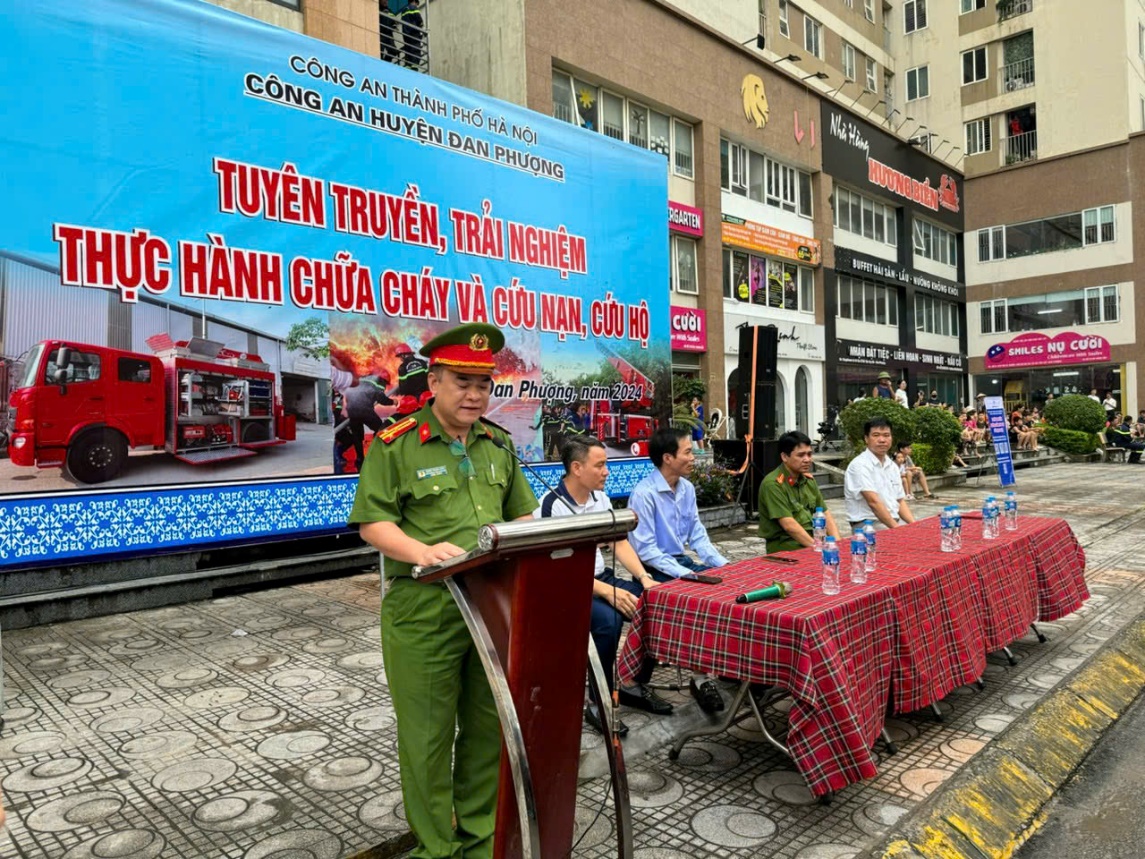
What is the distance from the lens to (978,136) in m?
33.6

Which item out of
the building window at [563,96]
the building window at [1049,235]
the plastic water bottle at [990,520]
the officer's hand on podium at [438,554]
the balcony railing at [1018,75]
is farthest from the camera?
the balcony railing at [1018,75]

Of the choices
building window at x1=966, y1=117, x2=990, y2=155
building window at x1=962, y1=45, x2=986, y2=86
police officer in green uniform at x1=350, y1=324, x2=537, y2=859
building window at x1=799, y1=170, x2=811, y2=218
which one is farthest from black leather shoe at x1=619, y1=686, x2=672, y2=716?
building window at x1=962, y1=45, x2=986, y2=86

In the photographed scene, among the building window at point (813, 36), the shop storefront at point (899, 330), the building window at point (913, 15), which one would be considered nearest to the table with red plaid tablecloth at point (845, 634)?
the shop storefront at point (899, 330)

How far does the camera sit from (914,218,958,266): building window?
1201 inches

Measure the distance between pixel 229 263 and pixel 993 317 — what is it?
111ft

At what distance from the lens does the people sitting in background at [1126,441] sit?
22078 millimetres

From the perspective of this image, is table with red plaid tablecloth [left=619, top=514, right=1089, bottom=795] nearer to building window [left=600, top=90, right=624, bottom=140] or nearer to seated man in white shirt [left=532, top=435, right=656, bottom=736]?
seated man in white shirt [left=532, top=435, right=656, bottom=736]

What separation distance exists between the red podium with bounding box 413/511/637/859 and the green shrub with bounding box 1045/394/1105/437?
25.2m

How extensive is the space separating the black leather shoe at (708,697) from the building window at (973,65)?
37242 millimetres

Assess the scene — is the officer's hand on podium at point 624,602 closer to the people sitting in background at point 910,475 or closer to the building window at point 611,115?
the people sitting in background at point 910,475

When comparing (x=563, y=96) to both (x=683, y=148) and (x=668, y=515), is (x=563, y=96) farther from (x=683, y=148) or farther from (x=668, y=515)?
(x=668, y=515)

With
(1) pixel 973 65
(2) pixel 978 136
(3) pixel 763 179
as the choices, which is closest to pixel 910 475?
(3) pixel 763 179

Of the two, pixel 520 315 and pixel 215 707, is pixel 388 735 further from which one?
pixel 520 315

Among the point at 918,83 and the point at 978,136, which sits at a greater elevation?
the point at 918,83
